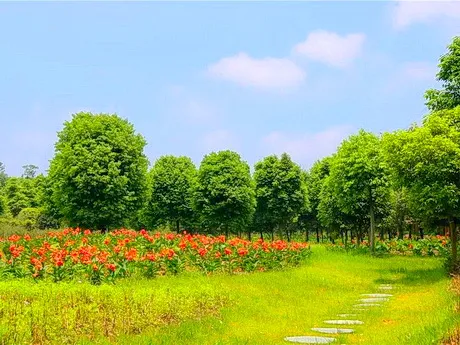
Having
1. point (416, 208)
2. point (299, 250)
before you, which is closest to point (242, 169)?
point (299, 250)

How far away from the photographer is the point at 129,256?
16328 mm

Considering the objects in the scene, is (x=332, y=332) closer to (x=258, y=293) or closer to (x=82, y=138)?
(x=258, y=293)

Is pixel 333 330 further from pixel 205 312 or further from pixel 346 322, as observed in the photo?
pixel 205 312

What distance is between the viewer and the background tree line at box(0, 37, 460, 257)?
20859 millimetres

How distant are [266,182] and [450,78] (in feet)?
93.4

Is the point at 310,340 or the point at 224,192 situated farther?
the point at 224,192

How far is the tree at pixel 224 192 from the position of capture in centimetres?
4466

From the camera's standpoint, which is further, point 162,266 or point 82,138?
point 82,138

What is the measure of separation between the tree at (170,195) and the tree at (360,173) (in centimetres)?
2195

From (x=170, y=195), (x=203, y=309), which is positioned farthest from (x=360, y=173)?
(x=170, y=195)

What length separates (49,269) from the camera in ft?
50.3

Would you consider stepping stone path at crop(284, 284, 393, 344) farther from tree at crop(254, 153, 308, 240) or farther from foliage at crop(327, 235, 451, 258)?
tree at crop(254, 153, 308, 240)

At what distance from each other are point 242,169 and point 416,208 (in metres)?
25.6

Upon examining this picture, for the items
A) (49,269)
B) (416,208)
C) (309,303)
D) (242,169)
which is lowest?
(309,303)
